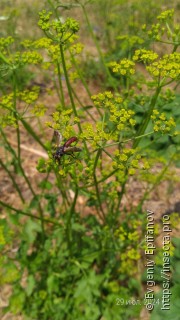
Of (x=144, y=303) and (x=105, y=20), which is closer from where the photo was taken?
(x=144, y=303)

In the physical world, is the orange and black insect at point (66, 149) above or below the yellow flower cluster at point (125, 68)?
below

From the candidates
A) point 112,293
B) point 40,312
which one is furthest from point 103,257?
point 40,312

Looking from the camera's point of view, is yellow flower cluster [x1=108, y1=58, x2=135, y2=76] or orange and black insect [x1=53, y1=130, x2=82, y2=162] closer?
orange and black insect [x1=53, y1=130, x2=82, y2=162]

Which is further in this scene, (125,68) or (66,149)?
(125,68)

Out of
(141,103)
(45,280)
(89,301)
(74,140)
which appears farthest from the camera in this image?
(45,280)

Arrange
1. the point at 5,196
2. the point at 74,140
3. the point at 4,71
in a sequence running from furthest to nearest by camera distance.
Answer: the point at 5,196 → the point at 4,71 → the point at 74,140

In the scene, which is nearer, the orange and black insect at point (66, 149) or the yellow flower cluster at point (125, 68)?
the orange and black insect at point (66, 149)

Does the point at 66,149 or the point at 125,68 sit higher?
the point at 125,68

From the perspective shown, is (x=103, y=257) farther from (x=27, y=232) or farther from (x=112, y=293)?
(x=27, y=232)

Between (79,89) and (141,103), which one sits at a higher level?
(79,89)

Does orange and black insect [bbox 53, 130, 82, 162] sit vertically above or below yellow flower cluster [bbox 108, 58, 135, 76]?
below

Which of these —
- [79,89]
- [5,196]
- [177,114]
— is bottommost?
[5,196]
